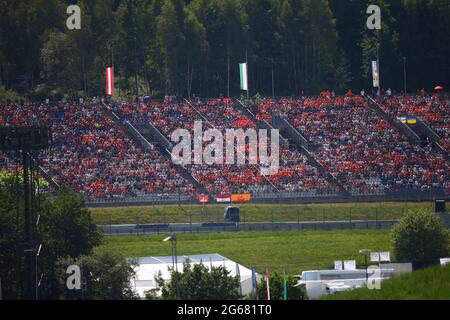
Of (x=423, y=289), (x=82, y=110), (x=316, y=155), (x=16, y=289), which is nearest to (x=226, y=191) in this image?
(x=316, y=155)

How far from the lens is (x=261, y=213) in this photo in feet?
263

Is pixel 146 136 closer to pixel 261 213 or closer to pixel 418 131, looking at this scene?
pixel 261 213

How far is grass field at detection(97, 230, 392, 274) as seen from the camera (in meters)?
67.7

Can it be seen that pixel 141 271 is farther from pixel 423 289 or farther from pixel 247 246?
pixel 423 289

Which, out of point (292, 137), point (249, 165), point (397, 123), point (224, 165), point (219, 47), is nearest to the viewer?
point (249, 165)

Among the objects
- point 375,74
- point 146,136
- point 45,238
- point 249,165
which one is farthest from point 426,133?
point 45,238

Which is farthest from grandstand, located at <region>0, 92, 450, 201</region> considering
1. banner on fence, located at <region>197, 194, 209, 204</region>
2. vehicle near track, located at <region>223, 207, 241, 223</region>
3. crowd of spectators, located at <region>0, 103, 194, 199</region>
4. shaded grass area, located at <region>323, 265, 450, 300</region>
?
shaded grass area, located at <region>323, 265, 450, 300</region>

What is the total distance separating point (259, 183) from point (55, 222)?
21.6 meters

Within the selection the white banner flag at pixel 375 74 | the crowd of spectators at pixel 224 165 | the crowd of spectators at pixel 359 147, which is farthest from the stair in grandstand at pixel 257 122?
the white banner flag at pixel 375 74

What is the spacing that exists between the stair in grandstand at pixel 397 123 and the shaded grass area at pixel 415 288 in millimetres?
57280

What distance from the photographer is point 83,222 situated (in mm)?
66562

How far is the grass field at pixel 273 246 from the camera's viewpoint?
67688mm

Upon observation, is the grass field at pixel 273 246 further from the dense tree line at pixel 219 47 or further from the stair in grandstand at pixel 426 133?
the dense tree line at pixel 219 47

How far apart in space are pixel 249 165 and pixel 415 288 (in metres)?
54.9
